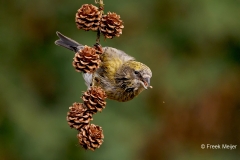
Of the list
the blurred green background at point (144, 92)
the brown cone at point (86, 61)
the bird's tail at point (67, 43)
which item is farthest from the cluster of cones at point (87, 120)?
the blurred green background at point (144, 92)

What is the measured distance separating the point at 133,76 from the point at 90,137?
1111 millimetres

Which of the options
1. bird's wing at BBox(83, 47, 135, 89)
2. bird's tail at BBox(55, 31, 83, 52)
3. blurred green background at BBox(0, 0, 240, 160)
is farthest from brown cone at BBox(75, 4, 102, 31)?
blurred green background at BBox(0, 0, 240, 160)

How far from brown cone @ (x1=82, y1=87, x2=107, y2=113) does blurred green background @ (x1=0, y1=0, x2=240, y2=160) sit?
1.71 m

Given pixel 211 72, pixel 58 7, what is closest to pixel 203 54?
pixel 211 72

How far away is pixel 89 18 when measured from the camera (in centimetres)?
264

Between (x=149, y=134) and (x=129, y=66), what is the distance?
1575 millimetres

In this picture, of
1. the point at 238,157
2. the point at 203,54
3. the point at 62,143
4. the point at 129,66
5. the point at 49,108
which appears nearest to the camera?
the point at 129,66

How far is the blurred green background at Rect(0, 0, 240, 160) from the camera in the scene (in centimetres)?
447

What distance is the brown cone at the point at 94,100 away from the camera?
8.73ft

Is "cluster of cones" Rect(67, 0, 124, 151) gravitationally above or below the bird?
above

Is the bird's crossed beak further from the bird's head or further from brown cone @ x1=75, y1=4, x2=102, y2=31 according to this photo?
brown cone @ x1=75, y1=4, x2=102, y2=31

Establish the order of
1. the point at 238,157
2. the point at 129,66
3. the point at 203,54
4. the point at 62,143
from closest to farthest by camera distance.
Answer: the point at 129,66
the point at 62,143
the point at 238,157
the point at 203,54

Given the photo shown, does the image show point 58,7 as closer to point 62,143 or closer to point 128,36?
point 128,36

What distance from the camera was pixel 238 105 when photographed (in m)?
5.69
